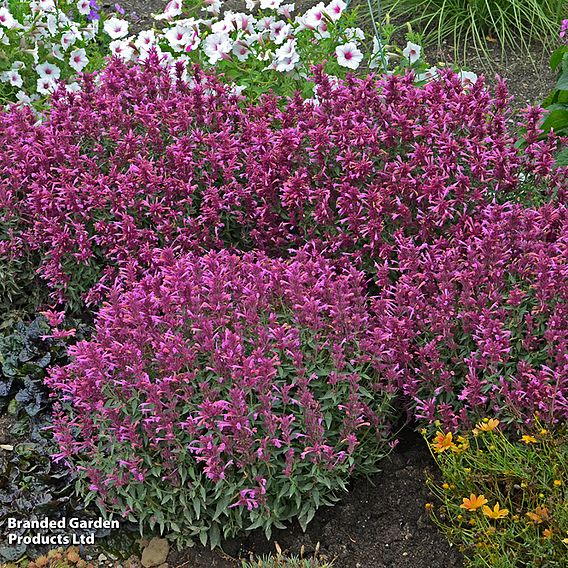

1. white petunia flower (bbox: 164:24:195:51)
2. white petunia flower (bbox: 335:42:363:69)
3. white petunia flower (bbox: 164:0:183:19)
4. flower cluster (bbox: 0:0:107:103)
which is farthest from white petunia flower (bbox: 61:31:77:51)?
white petunia flower (bbox: 335:42:363:69)

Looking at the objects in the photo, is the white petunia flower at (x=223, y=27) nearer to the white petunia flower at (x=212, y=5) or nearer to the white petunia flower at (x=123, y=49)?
the white petunia flower at (x=212, y=5)

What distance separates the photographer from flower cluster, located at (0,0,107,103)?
5.06 metres

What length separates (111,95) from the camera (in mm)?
3877

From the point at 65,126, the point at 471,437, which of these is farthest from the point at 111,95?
the point at 471,437

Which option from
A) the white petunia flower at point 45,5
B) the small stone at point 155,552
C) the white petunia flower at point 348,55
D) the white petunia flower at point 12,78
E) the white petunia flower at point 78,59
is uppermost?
the white petunia flower at point 45,5

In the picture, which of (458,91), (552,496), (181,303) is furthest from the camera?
(458,91)

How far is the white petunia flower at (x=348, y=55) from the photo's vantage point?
4414 mm

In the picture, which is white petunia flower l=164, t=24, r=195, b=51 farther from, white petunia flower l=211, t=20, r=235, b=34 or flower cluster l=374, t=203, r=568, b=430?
flower cluster l=374, t=203, r=568, b=430

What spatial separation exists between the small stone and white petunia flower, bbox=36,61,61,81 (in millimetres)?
3110

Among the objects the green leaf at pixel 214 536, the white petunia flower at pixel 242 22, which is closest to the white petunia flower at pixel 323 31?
the white petunia flower at pixel 242 22

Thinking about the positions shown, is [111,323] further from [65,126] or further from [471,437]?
[471,437]

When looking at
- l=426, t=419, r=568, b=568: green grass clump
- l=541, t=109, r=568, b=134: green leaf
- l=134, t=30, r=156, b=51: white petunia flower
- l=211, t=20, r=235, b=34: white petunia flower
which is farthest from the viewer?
l=134, t=30, r=156, b=51: white petunia flower

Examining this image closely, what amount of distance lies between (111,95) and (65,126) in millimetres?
300

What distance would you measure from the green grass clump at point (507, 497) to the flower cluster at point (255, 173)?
0.90 meters
